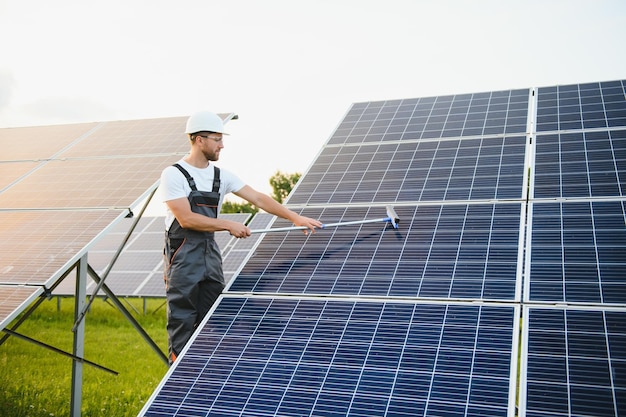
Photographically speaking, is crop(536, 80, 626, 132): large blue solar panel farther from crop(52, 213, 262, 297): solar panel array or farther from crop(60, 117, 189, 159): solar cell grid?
crop(52, 213, 262, 297): solar panel array

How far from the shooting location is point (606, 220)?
6152mm

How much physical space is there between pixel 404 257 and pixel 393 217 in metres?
0.61

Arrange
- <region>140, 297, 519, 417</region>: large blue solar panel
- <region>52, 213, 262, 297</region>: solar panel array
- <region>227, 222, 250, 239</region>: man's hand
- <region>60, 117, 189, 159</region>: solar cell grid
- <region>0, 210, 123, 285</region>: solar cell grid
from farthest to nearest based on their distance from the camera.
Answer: <region>52, 213, 262, 297</region>: solar panel array < <region>60, 117, 189, 159</region>: solar cell grid < <region>0, 210, 123, 285</region>: solar cell grid < <region>227, 222, 250, 239</region>: man's hand < <region>140, 297, 519, 417</region>: large blue solar panel

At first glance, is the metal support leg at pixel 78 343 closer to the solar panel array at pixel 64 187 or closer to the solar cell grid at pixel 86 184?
the solar panel array at pixel 64 187

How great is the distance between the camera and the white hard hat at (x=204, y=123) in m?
6.50

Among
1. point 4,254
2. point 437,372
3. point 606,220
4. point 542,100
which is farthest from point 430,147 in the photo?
point 4,254

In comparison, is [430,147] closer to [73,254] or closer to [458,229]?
[458,229]

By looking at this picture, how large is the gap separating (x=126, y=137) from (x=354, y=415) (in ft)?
26.1

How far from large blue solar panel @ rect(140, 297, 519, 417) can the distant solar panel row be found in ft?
11.5

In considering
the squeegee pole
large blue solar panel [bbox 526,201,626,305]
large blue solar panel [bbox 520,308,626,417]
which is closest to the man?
the squeegee pole

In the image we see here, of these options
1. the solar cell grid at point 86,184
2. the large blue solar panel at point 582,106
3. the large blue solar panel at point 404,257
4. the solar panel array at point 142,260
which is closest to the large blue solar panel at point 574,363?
the large blue solar panel at point 404,257

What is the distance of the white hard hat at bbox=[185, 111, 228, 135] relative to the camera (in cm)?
650

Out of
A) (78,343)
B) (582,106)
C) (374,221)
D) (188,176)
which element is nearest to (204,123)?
(188,176)

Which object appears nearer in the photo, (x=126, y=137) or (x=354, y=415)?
(x=354, y=415)
